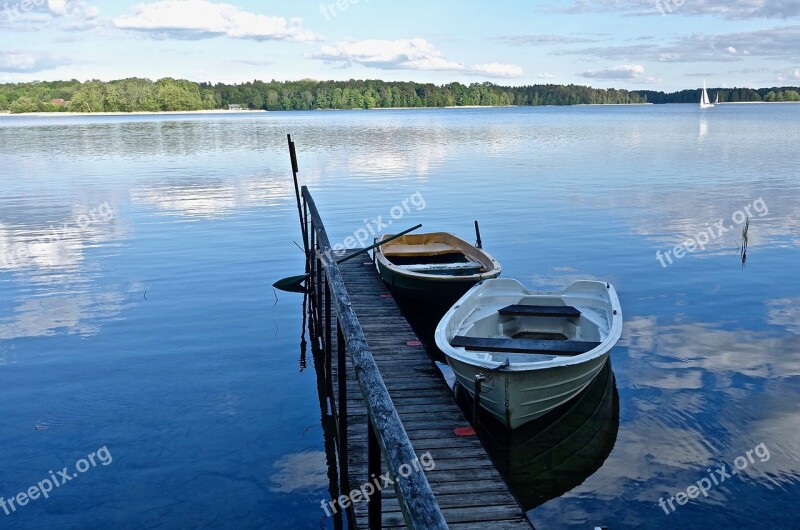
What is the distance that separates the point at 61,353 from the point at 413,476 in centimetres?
1131

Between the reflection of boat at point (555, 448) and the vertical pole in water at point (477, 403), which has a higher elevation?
the vertical pole in water at point (477, 403)

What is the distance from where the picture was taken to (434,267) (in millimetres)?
14578

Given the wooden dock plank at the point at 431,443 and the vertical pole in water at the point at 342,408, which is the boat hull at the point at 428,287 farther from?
the vertical pole in water at the point at 342,408

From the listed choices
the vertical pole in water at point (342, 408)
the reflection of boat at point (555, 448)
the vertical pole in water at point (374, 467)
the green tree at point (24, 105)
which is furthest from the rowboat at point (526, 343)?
the green tree at point (24, 105)

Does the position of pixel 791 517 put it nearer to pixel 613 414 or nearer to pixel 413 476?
pixel 613 414

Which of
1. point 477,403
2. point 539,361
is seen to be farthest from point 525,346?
point 477,403

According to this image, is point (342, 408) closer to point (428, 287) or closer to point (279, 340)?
point (428, 287)

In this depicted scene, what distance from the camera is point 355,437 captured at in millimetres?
8141

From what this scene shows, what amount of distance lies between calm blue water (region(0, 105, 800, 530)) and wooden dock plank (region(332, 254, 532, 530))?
0.95m

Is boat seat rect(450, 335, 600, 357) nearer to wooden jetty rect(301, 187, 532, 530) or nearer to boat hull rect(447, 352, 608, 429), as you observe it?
boat hull rect(447, 352, 608, 429)

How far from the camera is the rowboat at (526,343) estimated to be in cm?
860

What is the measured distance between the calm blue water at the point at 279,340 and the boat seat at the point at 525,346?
136 centimetres

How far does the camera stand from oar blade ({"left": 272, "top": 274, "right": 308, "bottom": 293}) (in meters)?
17.1

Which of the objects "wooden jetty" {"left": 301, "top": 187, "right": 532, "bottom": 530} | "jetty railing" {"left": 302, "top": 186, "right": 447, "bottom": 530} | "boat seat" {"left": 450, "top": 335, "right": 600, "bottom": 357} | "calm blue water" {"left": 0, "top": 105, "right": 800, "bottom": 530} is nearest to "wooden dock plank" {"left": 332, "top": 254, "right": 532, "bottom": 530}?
"wooden jetty" {"left": 301, "top": 187, "right": 532, "bottom": 530}
